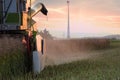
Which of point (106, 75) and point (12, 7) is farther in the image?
point (12, 7)

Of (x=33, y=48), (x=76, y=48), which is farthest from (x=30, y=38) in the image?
(x=76, y=48)

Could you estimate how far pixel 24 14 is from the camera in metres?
18.2

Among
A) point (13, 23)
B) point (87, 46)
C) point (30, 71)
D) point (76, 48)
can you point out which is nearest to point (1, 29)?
point (13, 23)

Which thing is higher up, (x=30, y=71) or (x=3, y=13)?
(x=3, y=13)

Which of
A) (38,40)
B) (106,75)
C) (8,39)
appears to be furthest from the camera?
(38,40)

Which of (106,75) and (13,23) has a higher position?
(13,23)

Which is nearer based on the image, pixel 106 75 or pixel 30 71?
pixel 106 75

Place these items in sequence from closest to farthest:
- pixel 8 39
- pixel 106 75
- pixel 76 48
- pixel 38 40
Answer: pixel 106 75 < pixel 8 39 < pixel 38 40 < pixel 76 48

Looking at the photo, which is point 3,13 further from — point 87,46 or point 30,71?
point 87,46

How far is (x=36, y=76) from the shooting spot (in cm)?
1609

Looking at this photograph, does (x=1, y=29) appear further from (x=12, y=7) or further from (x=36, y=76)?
(x=36, y=76)

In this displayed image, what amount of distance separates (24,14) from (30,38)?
40.8 inches

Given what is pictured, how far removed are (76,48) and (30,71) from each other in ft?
76.5

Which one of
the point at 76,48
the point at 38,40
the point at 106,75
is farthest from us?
the point at 76,48
